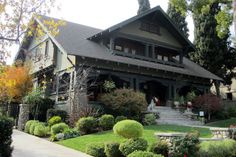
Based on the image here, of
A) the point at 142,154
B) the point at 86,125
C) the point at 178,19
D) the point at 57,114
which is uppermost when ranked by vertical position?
the point at 178,19

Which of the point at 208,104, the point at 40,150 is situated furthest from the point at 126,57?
the point at 40,150

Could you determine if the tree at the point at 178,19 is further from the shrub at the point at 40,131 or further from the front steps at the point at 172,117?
the shrub at the point at 40,131

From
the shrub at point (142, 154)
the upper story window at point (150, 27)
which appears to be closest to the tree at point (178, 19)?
the upper story window at point (150, 27)

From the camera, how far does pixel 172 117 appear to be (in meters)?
23.0

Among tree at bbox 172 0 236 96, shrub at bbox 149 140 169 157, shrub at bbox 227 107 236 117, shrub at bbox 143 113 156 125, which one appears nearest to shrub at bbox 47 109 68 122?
shrub at bbox 143 113 156 125

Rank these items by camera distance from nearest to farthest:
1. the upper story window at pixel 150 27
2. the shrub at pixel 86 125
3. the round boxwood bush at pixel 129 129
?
the round boxwood bush at pixel 129 129, the shrub at pixel 86 125, the upper story window at pixel 150 27

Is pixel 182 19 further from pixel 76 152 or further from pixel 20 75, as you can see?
pixel 76 152

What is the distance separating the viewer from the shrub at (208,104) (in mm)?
25163

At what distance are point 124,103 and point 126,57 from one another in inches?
220

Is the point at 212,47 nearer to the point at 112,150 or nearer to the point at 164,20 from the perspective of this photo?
the point at 164,20

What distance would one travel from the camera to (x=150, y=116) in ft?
66.2

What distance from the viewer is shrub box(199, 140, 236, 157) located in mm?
11084

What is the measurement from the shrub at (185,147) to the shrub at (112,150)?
6.34 feet

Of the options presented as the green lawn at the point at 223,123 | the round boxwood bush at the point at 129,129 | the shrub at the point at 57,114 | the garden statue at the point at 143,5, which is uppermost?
the garden statue at the point at 143,5
